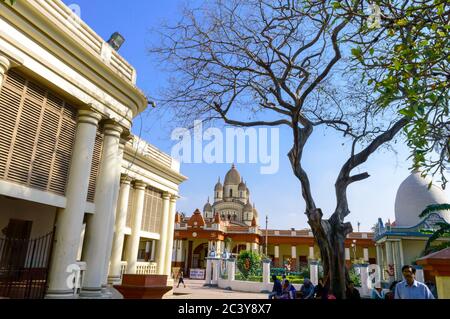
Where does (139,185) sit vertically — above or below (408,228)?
above

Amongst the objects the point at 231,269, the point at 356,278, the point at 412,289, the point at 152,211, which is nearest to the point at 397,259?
the point at 356,278

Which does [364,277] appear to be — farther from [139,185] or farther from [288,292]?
[139,185]

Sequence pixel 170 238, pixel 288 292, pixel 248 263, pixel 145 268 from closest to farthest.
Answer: pixel 288 292 → pixel 145 268 → pixel 170 238 → pixel 248 263

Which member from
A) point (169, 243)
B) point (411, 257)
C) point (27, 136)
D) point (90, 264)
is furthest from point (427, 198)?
point (27, 136)

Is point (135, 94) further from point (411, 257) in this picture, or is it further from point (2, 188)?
point (411, 257)

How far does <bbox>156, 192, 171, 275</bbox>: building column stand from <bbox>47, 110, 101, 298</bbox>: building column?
9553 mm

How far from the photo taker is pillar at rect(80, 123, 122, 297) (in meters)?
7.74

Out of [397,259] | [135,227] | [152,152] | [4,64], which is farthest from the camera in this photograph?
[397,259]

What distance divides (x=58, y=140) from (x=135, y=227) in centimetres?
765

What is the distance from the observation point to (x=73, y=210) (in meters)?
7.22

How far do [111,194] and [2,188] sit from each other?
2.59m

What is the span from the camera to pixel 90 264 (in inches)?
305

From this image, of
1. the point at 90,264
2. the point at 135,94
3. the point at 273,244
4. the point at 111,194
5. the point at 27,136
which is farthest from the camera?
the point at 273,244
